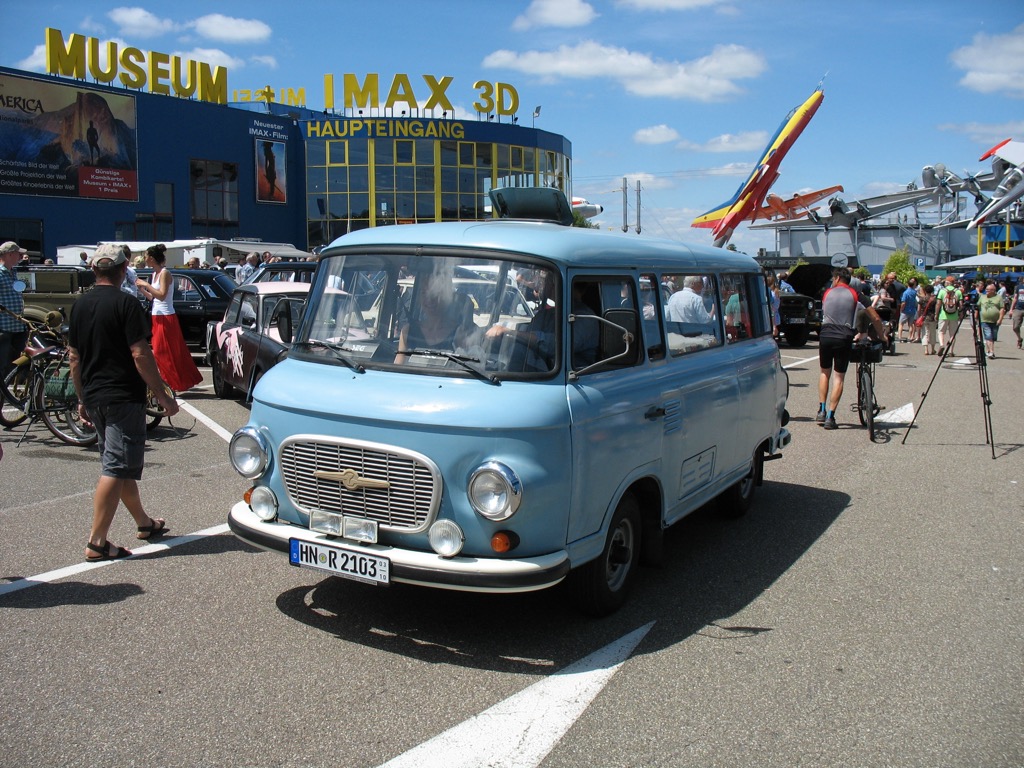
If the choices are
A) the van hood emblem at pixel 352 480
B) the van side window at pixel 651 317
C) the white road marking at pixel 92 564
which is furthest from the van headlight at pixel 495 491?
the white road marking at pixel 92 564

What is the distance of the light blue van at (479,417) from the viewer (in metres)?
4.34

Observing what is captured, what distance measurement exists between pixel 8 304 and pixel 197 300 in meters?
7.35

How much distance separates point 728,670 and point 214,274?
1542 centimetres

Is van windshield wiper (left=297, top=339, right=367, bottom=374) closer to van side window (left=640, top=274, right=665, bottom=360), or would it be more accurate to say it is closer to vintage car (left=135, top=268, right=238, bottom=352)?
van side window (left=640, top=274, right=665, bottom=360)

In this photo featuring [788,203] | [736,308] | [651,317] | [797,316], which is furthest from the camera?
[788,203]

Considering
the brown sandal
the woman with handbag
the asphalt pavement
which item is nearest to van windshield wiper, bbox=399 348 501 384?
the asphalt pavement

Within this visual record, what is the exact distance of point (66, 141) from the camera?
3709 cm

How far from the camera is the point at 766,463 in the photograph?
9.62 meters

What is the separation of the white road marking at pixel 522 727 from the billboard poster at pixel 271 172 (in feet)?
146

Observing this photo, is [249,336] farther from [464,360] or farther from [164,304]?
[464,360]

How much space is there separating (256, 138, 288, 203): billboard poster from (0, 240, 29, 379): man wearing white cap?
36.9 m

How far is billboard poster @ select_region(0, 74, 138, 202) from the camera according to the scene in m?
35.5

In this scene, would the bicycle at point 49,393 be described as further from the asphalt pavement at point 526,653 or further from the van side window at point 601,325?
the van side window at point 601,325

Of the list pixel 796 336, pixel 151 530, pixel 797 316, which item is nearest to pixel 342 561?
pixel 151 530
